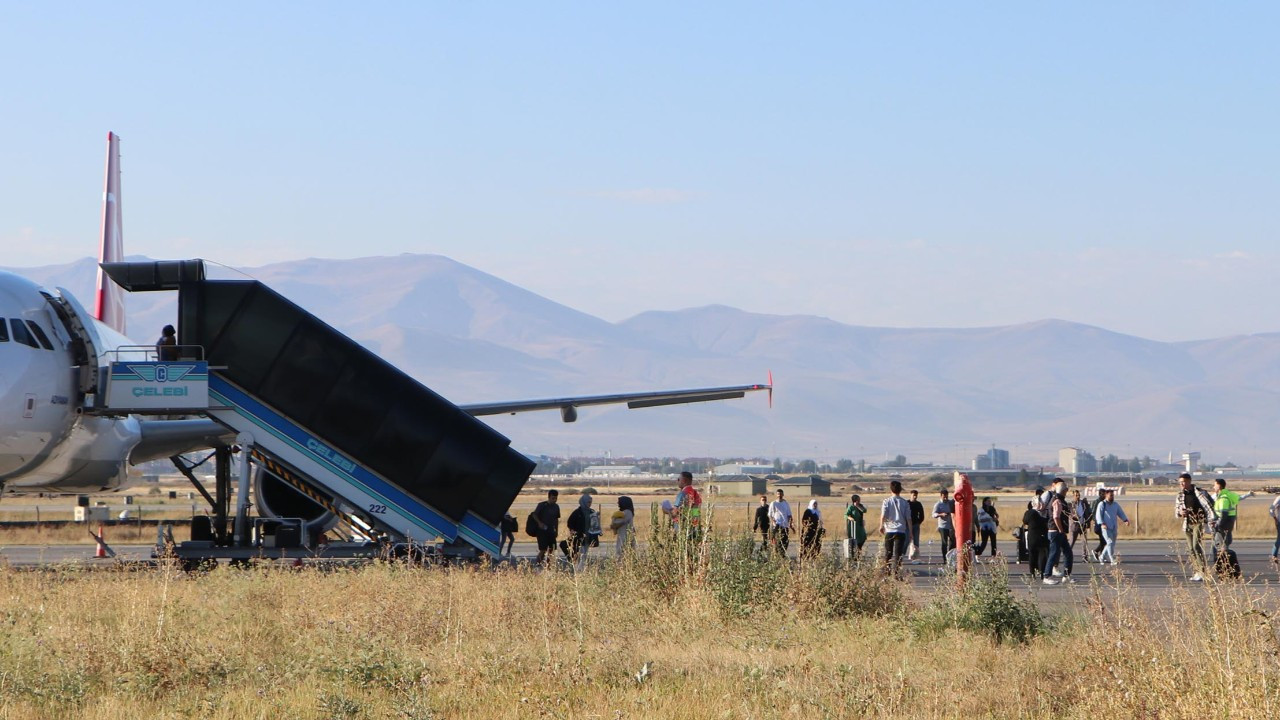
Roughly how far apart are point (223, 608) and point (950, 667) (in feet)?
26.5

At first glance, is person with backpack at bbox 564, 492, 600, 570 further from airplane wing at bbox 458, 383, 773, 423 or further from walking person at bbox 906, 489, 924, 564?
walking person at bbox 906, 489, 924, 564

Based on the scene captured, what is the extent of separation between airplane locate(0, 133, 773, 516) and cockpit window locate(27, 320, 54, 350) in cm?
2

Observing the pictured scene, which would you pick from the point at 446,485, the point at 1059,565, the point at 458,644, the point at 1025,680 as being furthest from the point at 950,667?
the point at 1059,565

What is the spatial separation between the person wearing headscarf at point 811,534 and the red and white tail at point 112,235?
20474 millimetres

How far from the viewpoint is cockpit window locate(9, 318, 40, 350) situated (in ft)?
69.5

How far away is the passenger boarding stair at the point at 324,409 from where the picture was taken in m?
21.8

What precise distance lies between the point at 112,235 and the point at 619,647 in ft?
103

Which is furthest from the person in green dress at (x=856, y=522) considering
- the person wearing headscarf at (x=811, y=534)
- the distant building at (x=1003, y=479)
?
the distant building at (x=1003, y=479)

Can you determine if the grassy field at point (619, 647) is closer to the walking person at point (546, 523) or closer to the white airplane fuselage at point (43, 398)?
the white airplane fuselage at point (43, 398)

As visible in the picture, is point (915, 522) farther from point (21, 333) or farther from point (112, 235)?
point (112, 235)

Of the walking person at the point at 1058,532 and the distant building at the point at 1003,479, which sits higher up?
the walking person at the point at 1058,532

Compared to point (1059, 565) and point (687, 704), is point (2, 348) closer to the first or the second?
point (687, 704)

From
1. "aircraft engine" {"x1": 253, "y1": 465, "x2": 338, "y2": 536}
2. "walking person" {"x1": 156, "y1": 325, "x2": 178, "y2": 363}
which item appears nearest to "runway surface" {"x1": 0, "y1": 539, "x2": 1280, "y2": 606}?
"aircraft engine" {"x1": 253, "y1": 465, "x2": 338, "y2": 536}

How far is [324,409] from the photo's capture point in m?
21.9
